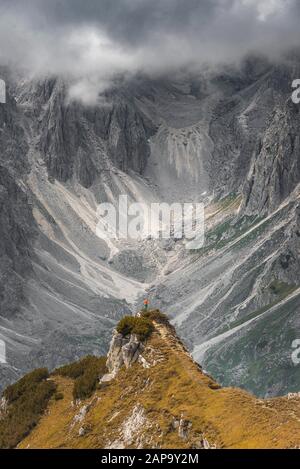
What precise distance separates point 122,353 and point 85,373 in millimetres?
5156

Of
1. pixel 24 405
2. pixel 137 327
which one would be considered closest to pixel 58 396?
pixel 24 405

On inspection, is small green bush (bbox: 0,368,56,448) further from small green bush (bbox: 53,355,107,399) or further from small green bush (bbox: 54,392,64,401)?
small green bush (bbox: 53,355,107,399)

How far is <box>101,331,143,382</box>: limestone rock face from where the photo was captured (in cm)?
5678

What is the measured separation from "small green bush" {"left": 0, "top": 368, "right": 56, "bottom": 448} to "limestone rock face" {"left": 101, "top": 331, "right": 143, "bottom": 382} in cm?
557

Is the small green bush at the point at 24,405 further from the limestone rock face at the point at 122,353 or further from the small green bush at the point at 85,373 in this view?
the limestone rock face at the point at 122,353

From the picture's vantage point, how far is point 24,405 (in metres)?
61.4

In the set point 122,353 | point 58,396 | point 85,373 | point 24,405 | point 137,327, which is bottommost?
point 24,405

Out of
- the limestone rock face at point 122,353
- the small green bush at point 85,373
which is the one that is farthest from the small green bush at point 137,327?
the small green bush at point 85,373

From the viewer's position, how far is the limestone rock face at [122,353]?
5678 centimetres

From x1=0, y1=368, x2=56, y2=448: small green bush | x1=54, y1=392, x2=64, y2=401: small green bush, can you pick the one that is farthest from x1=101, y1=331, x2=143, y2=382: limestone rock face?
x1=0, y1=368, x2=56, y2=448: small green bush

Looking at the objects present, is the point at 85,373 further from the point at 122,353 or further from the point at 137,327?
the point at 137,327

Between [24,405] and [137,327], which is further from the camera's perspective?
[24,405]

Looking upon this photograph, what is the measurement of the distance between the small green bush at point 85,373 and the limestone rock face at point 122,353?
3.03 feet

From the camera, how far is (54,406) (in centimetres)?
6009
